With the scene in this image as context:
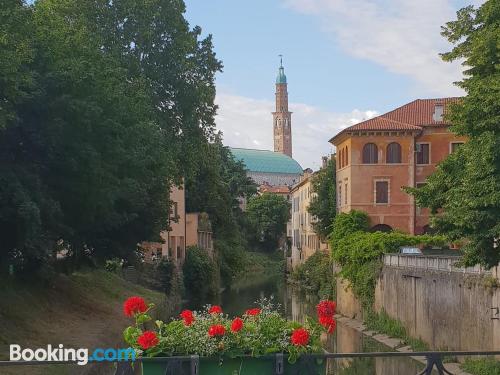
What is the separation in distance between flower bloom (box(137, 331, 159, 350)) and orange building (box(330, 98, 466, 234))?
139 feet

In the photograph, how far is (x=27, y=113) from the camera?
936 inches

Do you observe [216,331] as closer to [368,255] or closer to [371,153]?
[368,255]

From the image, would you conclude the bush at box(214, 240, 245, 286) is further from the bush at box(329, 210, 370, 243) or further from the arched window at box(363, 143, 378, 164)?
the arched window at box(363, 143, 378, 164)

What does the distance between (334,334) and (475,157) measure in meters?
23.1

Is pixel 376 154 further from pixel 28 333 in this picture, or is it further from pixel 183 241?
pixel 28 333

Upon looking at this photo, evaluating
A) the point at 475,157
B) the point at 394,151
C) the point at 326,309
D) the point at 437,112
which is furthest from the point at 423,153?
the point at 326,309

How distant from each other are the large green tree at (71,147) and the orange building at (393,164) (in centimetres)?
1616

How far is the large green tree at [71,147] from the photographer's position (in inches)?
852

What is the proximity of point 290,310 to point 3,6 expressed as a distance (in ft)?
114

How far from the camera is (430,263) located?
32.3 m

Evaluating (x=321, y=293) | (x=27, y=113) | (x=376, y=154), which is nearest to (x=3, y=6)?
(x=27, y=113)

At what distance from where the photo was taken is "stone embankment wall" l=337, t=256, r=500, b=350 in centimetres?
2573

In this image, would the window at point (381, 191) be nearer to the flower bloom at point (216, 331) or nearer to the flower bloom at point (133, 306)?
the flower bloom at point (133, 306)

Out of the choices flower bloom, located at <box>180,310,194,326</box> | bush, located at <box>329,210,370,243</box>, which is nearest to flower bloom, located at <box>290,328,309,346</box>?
flower bloom, located at <box>180,310,194,326</box>
